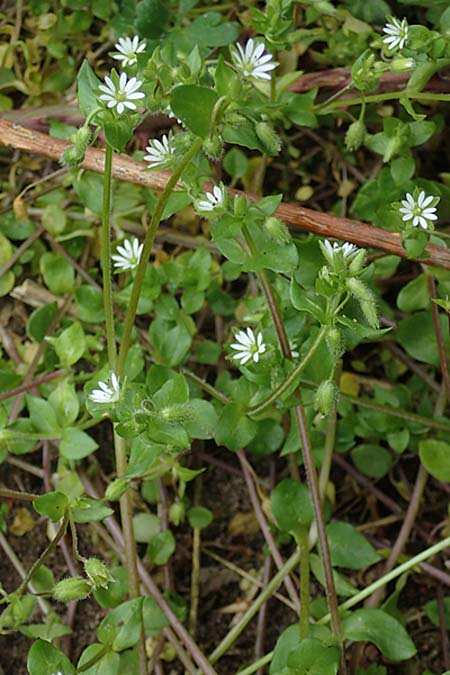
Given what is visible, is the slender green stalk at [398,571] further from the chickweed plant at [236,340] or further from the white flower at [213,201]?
the white flower at [213,201]

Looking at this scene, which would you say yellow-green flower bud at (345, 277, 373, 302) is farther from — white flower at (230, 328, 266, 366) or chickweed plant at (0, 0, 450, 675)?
white flower at (230, 328, 266, 366)

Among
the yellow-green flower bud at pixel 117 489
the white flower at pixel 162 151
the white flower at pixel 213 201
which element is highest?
the white flower at pixel 162 151

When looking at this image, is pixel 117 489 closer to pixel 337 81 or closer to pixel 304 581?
pixel 304 581

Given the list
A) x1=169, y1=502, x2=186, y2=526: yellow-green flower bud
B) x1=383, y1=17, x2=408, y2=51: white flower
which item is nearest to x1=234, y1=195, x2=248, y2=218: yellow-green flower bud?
x1=383, y1=17, x2=408, y2=51: white flower

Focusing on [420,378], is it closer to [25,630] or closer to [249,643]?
[249,643]

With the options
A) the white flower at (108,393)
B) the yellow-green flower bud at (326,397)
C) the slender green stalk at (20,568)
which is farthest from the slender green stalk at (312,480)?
the slender green stalk at (20,568)

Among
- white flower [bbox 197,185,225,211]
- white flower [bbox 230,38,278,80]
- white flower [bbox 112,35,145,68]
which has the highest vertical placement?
white flower [bbox 230,38,278,80]

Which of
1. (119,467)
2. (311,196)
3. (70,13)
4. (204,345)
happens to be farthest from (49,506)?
(70,13)
